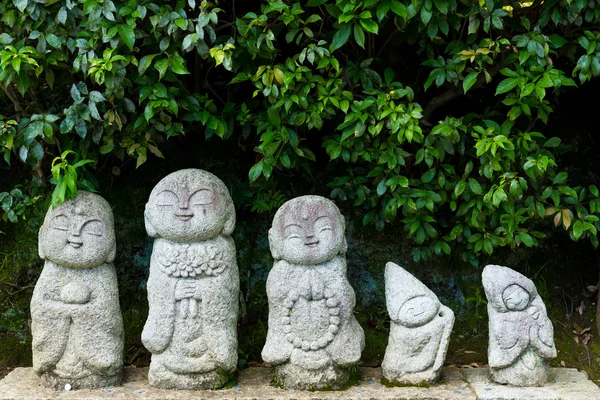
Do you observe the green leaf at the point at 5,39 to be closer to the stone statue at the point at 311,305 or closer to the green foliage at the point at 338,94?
the green foliage at the point at 338,94

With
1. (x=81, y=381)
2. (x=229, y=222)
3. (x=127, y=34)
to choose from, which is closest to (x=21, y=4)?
(x=127, y=34)

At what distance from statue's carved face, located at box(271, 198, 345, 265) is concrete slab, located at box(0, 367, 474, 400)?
0.87 metres

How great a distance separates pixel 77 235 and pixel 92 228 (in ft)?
0.35

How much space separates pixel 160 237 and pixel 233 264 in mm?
521

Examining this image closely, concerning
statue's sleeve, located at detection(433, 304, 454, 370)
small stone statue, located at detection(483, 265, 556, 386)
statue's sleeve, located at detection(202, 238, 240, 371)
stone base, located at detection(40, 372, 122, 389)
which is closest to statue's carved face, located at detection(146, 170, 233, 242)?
statue's sleeve, located at detection(202, 238, 240, 371)

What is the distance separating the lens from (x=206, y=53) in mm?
5270

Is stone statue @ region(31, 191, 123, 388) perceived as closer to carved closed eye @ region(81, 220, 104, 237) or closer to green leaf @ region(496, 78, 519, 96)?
carved closed eye @ region(81, 220, 104, 237)

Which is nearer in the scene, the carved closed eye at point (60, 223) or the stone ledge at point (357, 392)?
the stone ledge at point (357, 392)

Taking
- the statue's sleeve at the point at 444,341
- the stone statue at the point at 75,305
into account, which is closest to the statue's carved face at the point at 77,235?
the stone statue at the point at 75,305

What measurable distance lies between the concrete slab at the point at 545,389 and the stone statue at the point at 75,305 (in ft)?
7.89

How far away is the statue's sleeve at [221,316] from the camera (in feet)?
17.7

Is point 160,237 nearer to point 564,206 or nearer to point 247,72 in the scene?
point 247,72

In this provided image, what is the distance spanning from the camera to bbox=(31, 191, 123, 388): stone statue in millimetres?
5387

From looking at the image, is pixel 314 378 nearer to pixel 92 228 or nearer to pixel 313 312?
pixel 313 312
